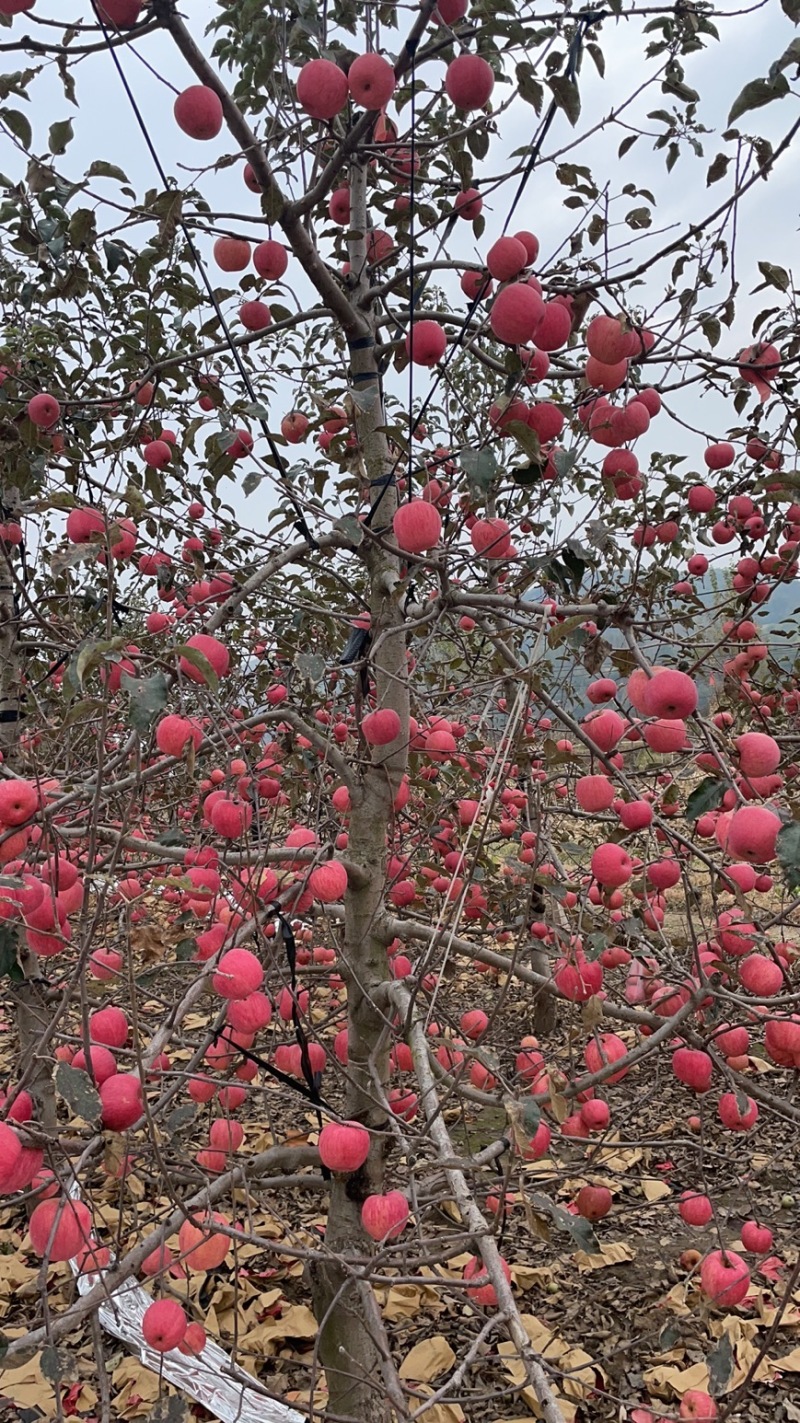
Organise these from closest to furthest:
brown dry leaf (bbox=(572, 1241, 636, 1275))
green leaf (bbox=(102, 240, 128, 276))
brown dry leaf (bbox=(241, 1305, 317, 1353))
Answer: green leaf (bbox=(102, 240, 128, 276)) < brown dry leaf (bbox=(241, 1305, 317, 1353)) < brown dry leaf (bbox=(572, 1241, 636, 1275))

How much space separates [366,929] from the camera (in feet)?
7.47

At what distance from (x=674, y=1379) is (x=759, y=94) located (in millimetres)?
3427

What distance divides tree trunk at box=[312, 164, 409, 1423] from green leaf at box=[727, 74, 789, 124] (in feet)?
3.09

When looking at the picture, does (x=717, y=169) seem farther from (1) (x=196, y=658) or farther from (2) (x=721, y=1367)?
(2) (x=721, y=1367)

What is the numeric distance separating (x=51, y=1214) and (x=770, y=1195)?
338cm

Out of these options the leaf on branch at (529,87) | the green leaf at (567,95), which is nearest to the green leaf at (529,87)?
the leaf on branch at (529,87)

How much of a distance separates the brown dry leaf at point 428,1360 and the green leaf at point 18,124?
12.4 ft

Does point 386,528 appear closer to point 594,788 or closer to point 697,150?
point 594,788

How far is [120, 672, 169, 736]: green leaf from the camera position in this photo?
1.24 metres

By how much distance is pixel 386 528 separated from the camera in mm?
2217

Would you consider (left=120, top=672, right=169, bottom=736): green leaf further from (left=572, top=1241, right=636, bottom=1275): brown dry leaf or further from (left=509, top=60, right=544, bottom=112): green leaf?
(left=572, top=1241, right=636, bottom=1275): brown dry leaf

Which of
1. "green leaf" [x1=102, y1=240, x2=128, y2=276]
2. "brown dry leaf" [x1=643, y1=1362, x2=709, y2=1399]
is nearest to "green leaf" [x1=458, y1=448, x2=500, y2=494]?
"green leaf" [x1=102, y1=240, x2=128, y2=276]

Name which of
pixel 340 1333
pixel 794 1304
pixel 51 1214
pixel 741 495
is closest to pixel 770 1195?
pixel 794 1304

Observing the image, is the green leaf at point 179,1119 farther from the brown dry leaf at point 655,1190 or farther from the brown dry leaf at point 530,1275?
the brown dry leaf at point 655,1190
